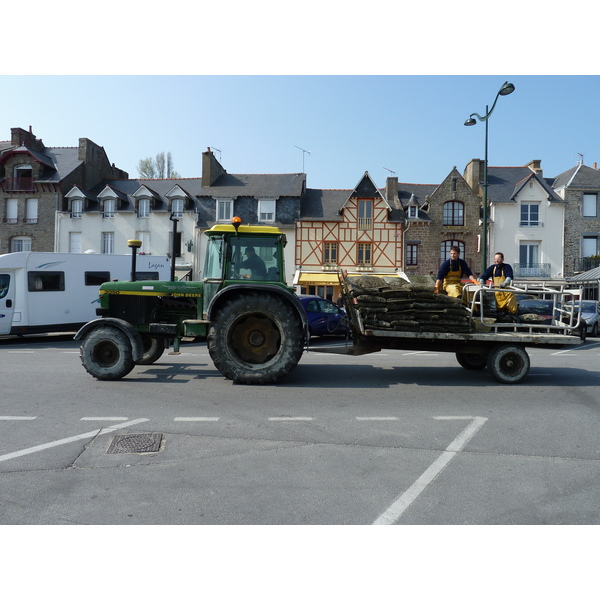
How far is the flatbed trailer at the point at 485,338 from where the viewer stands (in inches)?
300

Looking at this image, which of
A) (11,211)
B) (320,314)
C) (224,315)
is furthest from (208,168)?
(224,315)

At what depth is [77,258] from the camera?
1531cm

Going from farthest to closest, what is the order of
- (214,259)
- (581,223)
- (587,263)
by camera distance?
(581,223), (587,263), (214,259)

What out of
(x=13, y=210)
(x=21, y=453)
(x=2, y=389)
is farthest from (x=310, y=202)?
(x=21, y=453)

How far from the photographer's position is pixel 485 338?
25.3 ft

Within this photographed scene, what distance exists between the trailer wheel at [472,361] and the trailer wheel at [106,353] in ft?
20.1

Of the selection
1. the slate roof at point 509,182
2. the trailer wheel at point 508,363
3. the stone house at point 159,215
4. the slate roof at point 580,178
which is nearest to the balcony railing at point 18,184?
the stone house at point 159,215

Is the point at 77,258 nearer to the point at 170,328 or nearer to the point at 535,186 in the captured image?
the point at 170,328

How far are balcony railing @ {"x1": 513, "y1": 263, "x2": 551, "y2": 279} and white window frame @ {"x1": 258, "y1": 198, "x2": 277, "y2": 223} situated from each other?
16440mm

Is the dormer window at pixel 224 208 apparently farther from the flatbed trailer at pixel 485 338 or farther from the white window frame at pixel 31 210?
the flatbed trailer at pixel 485 338

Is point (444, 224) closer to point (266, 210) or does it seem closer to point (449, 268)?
point (266, 210)

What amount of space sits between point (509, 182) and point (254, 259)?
102 feet

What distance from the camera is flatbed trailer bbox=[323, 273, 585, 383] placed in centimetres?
763

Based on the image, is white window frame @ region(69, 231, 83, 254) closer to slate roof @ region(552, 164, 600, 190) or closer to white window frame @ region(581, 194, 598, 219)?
slate roof @ region(552, 164, 600, 190)
